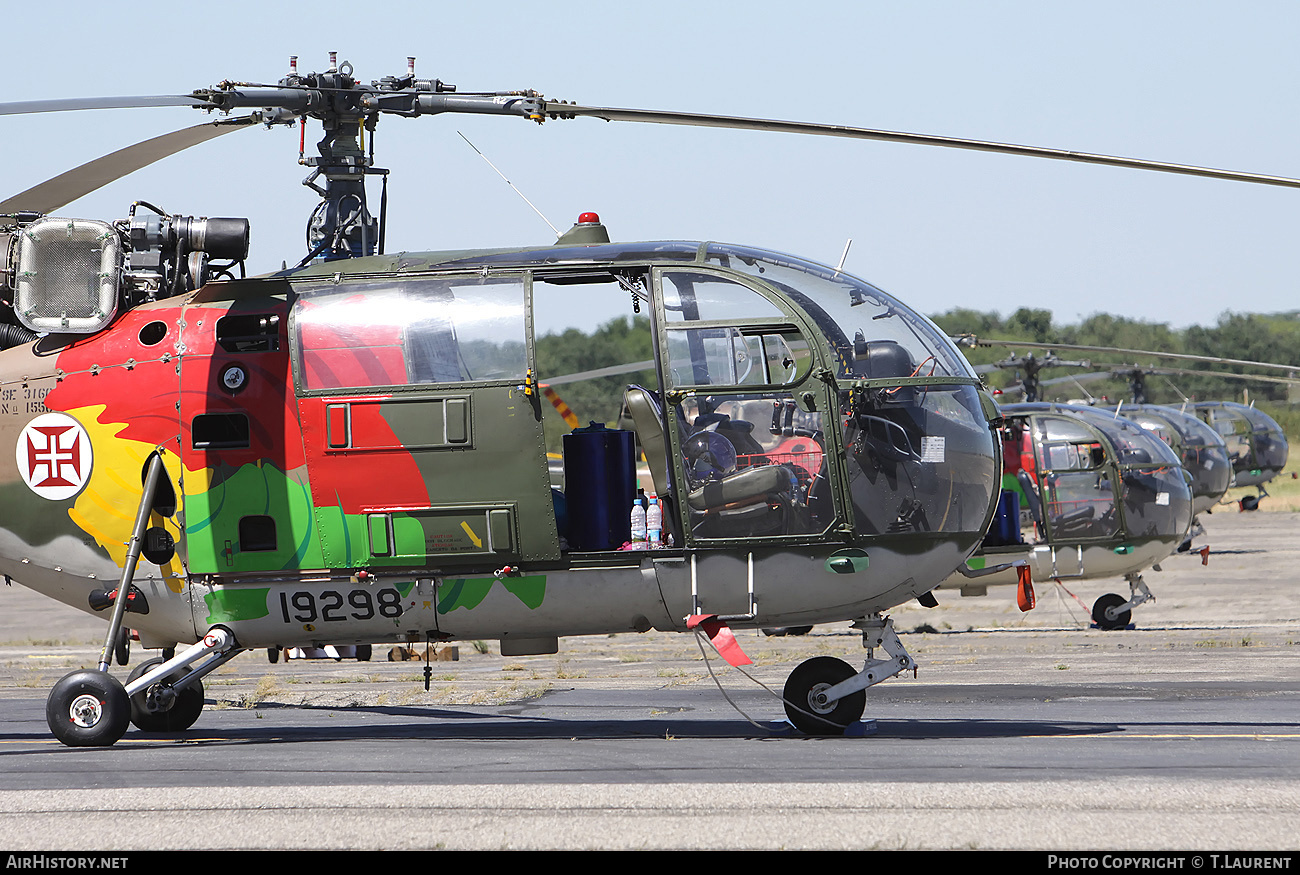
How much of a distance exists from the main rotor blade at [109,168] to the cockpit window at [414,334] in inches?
51.9

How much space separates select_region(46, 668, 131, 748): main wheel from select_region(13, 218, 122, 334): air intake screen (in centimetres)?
226

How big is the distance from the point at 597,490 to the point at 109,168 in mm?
3881

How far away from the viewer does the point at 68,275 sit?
29.5 feet

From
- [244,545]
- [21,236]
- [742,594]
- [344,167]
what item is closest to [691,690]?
[742,594]

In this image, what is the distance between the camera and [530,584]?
8797mm

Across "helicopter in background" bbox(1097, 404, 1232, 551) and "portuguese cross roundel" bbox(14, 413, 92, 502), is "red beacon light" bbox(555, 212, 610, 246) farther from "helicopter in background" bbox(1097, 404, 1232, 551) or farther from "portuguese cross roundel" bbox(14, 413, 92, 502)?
"helicopter in background" bbox(1097, 404, 1232, 551)

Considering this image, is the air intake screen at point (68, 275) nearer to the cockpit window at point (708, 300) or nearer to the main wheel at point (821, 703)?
the cockpit window at point (708, 300)

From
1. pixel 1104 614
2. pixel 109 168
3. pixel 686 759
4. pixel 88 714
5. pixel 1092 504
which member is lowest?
pixel 1104 614

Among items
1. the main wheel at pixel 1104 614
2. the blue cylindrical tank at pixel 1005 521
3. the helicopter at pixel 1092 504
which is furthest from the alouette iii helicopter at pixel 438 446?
the main wheel at pixel 1104 614

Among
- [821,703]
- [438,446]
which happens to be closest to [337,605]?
[438,446]

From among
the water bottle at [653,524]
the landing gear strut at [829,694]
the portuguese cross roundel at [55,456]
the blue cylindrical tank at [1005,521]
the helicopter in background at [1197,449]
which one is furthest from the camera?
the helicopter in background at [1197,449]

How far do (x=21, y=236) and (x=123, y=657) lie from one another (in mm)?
2841

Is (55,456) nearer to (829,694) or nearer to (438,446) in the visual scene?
(438,446)

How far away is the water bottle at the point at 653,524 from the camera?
29.0 ft
